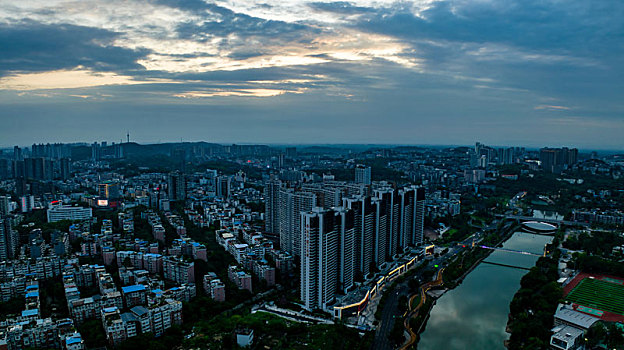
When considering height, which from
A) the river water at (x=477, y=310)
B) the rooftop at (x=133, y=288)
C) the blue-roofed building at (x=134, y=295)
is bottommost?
the river water at (x=477, y=310)

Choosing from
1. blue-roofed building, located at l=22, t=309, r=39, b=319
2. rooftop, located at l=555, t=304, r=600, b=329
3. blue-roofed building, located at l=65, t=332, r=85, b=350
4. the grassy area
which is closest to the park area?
rooftop, located at l=555, t=304, r=600, b=329

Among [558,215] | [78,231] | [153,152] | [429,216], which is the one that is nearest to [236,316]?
[78,231]

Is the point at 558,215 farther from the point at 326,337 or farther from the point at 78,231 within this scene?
the point at 78,231

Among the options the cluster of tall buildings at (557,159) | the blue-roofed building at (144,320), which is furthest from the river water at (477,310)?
the cluster of tall buildings at (557,159)

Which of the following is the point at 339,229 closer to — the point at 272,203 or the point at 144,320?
the point at 144,320

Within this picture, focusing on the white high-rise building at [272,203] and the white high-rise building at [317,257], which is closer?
the white high-rise building at [317,257]

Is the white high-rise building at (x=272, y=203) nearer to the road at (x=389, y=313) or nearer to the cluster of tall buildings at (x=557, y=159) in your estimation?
the road at (x=389, y=313)
